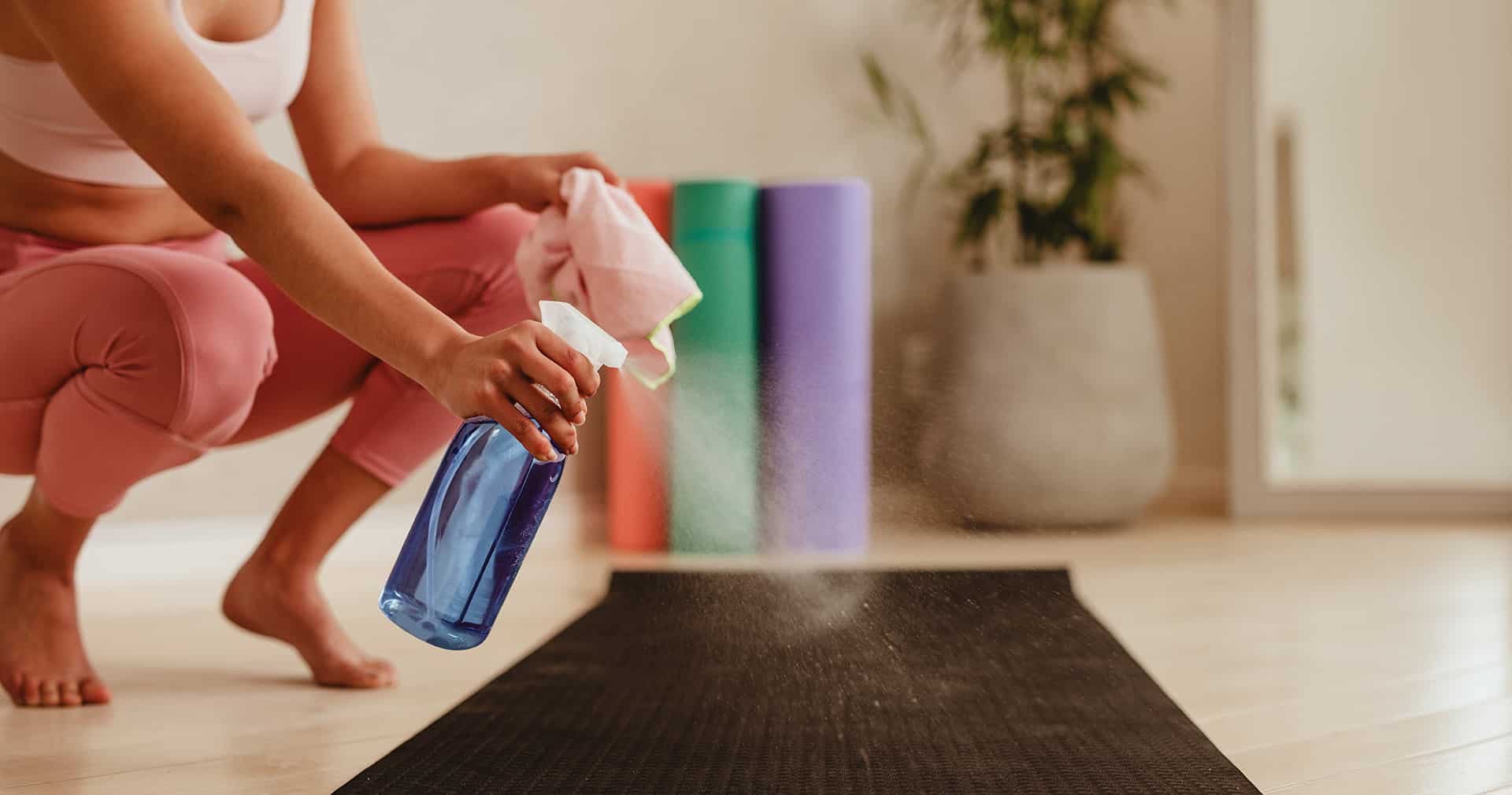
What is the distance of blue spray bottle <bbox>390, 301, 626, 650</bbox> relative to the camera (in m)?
0.99

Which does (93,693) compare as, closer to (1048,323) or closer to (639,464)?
(639,464)

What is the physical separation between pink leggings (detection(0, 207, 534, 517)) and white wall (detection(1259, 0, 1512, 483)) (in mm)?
2293

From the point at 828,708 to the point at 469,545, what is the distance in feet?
1.41

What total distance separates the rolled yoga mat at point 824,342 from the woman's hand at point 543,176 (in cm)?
136

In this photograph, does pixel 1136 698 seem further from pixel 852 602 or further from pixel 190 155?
pixel 190 155

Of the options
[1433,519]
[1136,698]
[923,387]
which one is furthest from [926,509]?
[1136,698]

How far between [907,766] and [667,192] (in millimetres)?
1756

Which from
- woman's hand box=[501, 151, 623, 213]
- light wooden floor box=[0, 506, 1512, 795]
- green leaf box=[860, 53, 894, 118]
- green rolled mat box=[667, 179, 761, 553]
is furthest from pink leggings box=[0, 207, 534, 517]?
green leaf box=[860, 53, 894, 118]

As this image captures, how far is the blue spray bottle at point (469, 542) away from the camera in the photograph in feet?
3.26

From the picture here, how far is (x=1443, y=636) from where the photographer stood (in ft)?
5.61

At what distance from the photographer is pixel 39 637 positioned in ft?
4.46

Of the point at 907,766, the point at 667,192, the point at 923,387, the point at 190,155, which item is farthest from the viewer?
the point at 923,387

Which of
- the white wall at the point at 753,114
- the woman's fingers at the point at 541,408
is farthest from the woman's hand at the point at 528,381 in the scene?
the white wall at the point at 753,114

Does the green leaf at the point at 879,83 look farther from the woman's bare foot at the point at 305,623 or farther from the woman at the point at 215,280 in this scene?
the woman's bare foot at the point at 305,623
